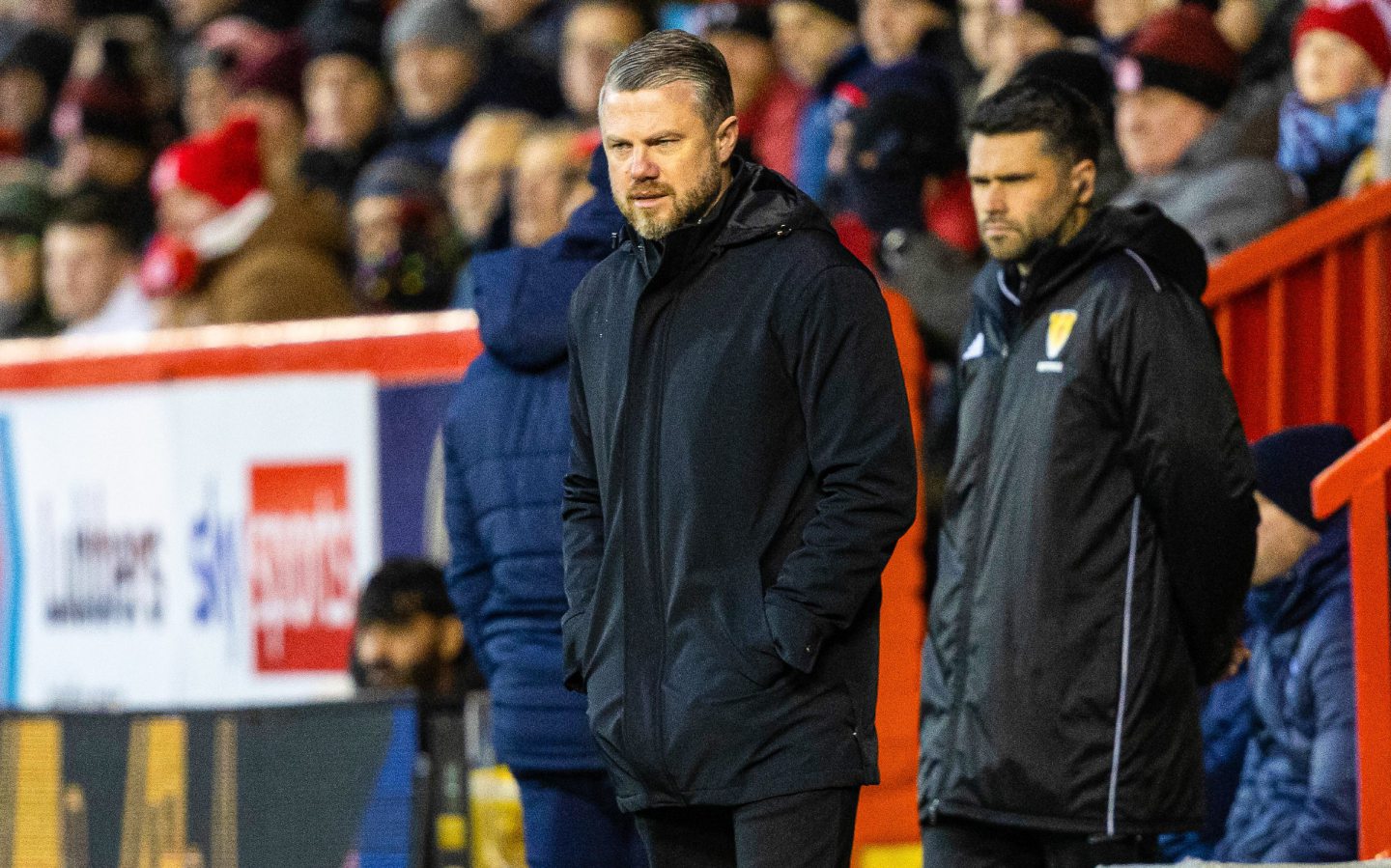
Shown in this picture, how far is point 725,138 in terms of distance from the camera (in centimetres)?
357

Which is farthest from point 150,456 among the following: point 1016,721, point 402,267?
point 1016,721

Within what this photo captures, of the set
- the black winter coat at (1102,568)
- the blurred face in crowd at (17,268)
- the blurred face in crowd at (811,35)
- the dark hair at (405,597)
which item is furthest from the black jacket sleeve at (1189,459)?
the blurred face in crowd at (17,268)

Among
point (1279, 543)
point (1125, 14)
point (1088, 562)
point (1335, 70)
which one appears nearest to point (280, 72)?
point (1125, 14)

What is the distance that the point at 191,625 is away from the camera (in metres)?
7.74

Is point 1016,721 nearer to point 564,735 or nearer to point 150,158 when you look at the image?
point 564,735

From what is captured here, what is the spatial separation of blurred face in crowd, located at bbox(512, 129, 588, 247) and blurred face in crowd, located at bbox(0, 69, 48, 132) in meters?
5.76

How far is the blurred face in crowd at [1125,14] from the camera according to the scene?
7.64 meters

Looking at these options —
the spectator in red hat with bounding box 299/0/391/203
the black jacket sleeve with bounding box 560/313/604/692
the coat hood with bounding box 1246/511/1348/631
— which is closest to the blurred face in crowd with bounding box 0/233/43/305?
the spectator in red hat with bounding box 299/0/391/203

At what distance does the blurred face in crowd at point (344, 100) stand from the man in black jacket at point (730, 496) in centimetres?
755

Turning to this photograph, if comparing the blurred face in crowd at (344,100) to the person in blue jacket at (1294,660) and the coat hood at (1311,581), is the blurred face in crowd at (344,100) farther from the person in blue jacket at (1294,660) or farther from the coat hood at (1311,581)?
the coat hood at (1311,581)

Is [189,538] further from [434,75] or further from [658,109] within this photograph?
[658,109]

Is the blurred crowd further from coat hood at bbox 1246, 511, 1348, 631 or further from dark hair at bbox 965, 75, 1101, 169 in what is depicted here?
dark hair at bbox 965, 75, 1101, 169

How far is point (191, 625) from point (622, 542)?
4.56 m

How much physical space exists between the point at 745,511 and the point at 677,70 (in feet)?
2.34
